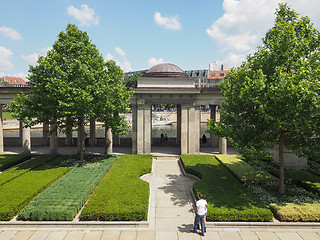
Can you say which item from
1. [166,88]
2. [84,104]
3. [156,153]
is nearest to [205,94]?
[166,88]

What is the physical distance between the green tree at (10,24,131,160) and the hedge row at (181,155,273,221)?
11736 millimetres

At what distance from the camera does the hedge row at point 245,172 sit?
1858cm

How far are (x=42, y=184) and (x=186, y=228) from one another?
453 inches

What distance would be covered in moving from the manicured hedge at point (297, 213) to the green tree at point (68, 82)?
656 inches

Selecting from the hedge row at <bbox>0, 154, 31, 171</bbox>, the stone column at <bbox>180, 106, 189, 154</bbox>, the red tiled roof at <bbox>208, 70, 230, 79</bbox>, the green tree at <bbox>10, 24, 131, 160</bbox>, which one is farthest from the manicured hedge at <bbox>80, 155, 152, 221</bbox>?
the red tiled roof at <bbox>208, 70, 230, 79</bbox>

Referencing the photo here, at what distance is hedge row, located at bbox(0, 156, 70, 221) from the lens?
1310 cm

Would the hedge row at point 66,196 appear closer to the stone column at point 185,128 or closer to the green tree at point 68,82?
the green tree at point 68,82

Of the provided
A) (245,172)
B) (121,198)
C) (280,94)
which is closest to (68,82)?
(121,198)

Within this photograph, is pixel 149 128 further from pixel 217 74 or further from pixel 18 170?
pixel 217 74

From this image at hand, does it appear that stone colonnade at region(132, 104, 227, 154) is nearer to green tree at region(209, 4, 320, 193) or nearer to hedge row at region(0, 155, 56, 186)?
hedge row at region(0, 155, 56, 186)

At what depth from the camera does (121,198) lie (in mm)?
14664

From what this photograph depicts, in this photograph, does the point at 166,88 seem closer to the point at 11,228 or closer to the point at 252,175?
the point at 252,175

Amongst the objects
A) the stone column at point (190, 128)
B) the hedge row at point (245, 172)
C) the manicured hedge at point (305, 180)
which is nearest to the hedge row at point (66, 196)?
the stone column at point (190, 128)

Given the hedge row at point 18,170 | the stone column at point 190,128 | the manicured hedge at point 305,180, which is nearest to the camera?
the manicured hedge at point 305,180
